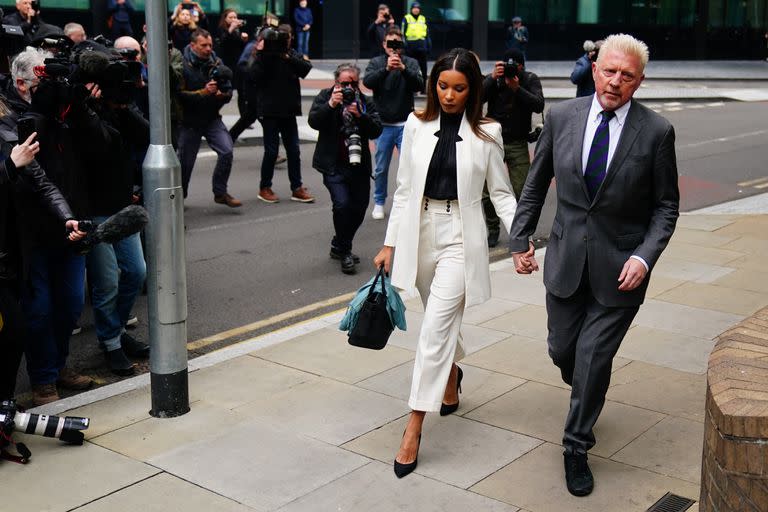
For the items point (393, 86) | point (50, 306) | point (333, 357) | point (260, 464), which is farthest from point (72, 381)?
point (393, 86)

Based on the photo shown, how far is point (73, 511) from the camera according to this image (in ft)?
15.1

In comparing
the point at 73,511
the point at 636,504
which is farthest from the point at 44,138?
the point at 636,504

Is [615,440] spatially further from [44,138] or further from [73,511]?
[44,138]

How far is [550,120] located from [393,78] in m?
6.21

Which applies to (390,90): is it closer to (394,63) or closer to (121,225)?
(394,63)

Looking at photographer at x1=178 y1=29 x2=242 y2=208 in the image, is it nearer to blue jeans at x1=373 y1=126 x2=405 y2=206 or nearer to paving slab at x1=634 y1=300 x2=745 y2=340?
blue jeans at x1=373 y1=126 x2=405 y2=206

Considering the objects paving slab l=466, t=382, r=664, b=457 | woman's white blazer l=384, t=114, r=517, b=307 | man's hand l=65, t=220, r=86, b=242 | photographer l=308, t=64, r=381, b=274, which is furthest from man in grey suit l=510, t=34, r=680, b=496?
photographer l=308, t=64, r=381, b=274

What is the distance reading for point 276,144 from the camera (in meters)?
11.9

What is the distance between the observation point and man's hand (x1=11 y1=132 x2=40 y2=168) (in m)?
5.24

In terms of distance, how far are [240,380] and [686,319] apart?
3.34m

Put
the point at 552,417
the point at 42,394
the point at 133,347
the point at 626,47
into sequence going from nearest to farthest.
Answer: the point at 626,47 < the point at 552,417 < the point at 42,394 < the point at 133,347

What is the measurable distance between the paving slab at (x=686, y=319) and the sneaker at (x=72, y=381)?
3793mm

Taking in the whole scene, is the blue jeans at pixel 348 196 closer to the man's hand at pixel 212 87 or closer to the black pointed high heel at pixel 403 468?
the man's hand at pixel 212 87

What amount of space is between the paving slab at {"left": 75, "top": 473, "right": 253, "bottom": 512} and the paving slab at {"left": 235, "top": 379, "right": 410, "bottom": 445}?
2.65ft
